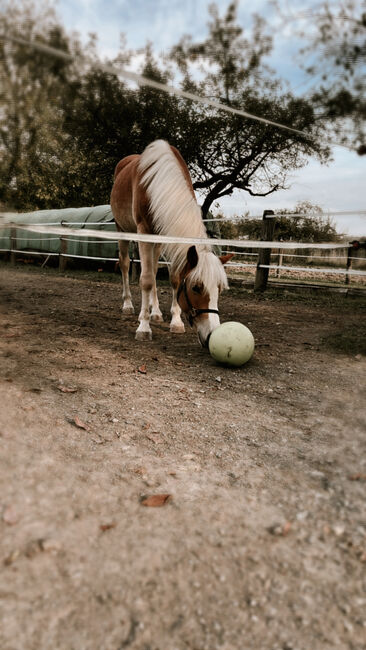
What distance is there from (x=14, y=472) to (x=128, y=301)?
12.8 feet

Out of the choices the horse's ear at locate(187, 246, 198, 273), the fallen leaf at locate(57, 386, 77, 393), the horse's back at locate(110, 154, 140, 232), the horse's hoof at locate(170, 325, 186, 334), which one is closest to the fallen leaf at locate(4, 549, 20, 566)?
the fallen leaf at locate(57, 386, 77, 393)

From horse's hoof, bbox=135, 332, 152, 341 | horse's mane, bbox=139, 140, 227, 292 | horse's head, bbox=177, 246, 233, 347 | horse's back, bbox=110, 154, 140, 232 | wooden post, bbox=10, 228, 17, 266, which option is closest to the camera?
horse's head, bbox=177, 246, 233, 347

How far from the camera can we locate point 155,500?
1.40 metres

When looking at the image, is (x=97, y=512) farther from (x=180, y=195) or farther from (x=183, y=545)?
(x=180, y=195)

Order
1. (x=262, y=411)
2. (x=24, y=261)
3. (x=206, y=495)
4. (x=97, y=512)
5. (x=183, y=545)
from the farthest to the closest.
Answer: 1. (x=24, y=261)
2. (x=262, y=411)
3. (x=206, y=495)
4. (x=97, y=512)
5. (x=183, y=545)

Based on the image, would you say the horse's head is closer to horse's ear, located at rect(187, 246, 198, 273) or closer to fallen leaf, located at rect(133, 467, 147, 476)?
horse's ear, located at rect(187, 246, 198, 273)

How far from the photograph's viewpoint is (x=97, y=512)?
1312 millimetres

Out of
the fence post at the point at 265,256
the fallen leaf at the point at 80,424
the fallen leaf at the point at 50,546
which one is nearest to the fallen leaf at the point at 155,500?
the fallen leaf at the point at 50,546

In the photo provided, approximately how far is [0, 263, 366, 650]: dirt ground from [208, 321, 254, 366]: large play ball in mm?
132

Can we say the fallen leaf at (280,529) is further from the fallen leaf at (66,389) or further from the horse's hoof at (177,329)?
the horse's hoof at (177,329)

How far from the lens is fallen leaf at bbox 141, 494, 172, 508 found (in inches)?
54.0

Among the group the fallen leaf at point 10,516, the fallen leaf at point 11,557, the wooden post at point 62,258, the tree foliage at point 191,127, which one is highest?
the tree foliage at point 191,127

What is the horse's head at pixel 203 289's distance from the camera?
10.3 feet

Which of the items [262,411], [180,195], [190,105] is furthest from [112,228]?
[262,411]
